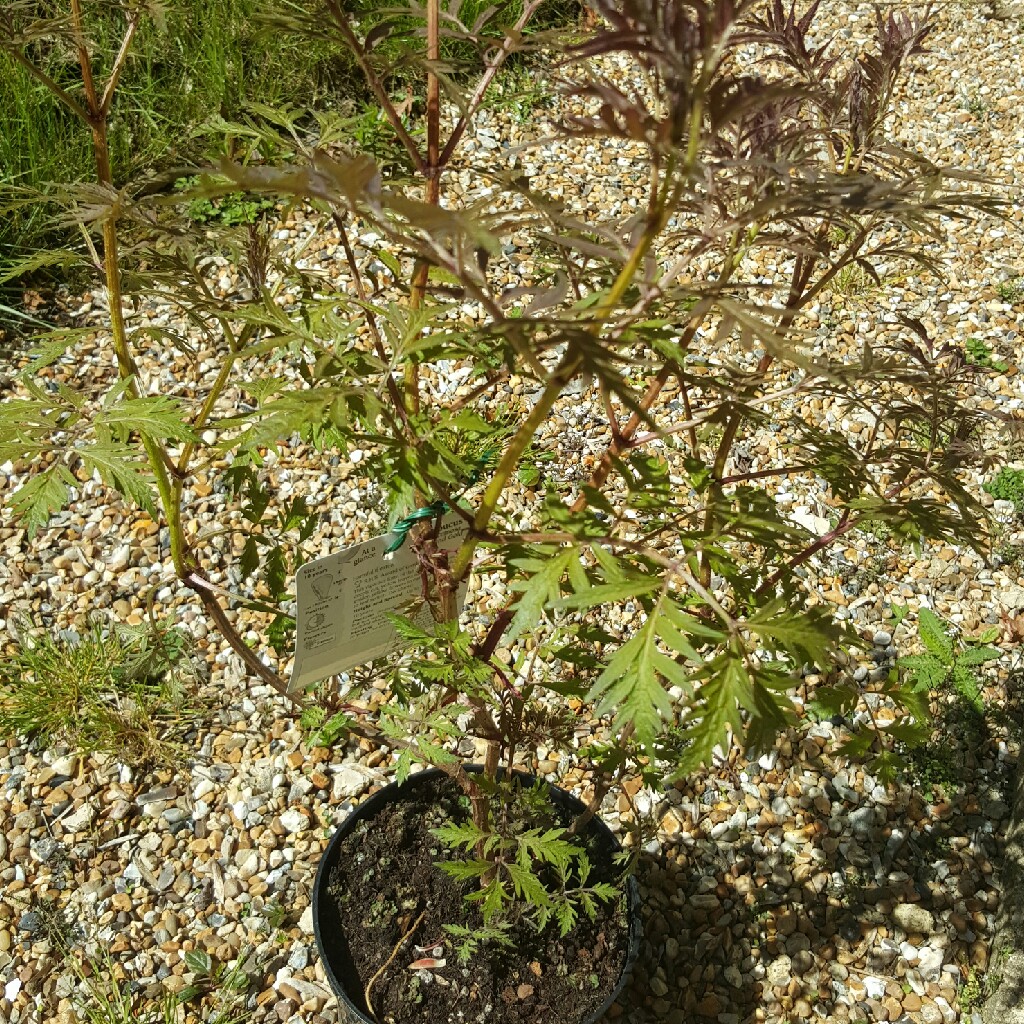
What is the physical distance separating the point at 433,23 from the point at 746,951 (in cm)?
207

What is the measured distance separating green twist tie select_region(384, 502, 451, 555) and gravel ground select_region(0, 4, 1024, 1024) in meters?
1.05

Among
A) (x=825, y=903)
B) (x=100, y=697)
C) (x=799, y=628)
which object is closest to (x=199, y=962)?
(x=100, y=697)

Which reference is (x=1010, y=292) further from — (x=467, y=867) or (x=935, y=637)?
(x=467, y=867)

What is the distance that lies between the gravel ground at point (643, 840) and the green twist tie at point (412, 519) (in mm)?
1055

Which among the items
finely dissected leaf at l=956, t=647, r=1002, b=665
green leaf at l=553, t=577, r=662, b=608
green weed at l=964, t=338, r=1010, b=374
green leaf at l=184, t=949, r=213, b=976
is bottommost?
green leaf at l=184, t=949, r=213, b=976

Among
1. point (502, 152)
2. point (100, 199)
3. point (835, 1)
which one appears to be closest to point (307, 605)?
point (100, 199)

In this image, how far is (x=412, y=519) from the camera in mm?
1595

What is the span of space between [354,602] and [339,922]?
784 mm

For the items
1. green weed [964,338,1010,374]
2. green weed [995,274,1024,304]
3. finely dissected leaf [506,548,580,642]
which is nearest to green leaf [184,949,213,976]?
finely dissected leaf [506,548,580,642]

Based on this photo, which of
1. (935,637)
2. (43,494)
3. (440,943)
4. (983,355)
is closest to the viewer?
(43,494)

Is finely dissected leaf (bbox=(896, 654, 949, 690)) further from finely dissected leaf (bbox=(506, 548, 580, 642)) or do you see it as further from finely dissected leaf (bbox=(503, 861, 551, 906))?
finely dissected leaf (bbox=(506, 548, 580, 642))

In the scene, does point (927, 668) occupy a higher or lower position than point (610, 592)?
lower

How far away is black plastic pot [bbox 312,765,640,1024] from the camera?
2021 millimetres

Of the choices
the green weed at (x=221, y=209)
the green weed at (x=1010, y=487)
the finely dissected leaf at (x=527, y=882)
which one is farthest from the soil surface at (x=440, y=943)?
the green weed at (x=221, y=209)
